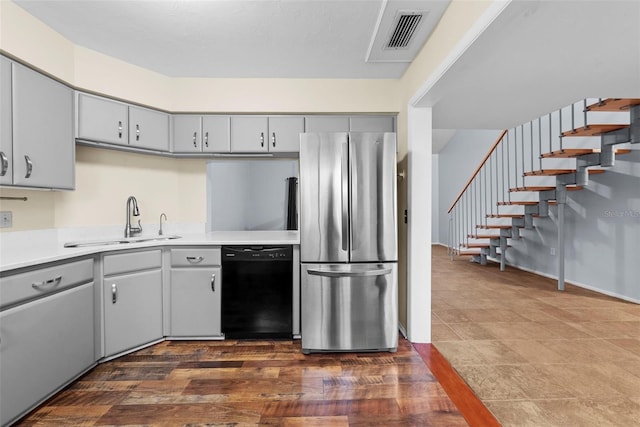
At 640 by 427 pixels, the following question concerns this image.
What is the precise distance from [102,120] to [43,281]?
1.47 m

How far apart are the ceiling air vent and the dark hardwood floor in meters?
2.44

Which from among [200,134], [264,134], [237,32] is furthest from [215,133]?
[237,32]

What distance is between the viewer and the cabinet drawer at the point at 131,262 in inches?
103

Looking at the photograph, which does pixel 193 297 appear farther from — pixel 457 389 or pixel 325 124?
pixel 457 389

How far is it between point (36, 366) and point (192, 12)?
2.38 metres

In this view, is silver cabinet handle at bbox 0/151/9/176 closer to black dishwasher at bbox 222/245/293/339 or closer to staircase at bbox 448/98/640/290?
black dishwasher at bbox 222/245/293/339

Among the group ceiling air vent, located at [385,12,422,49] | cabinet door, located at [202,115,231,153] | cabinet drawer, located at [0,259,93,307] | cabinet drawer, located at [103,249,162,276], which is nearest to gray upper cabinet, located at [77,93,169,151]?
cabinet door, located at [202,115,231,153]

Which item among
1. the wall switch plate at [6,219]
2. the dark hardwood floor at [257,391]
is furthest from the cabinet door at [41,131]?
the dark hardwood floor at [257,391]

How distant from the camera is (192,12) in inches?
92.3

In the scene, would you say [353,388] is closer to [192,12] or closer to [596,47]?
[192,12]

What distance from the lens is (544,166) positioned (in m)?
5.71

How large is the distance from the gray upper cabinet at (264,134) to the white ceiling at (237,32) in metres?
0.43

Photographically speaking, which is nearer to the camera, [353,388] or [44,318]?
[44,318]

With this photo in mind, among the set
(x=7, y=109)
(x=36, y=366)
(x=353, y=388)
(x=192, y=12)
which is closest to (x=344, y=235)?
(x=353, y=388)
